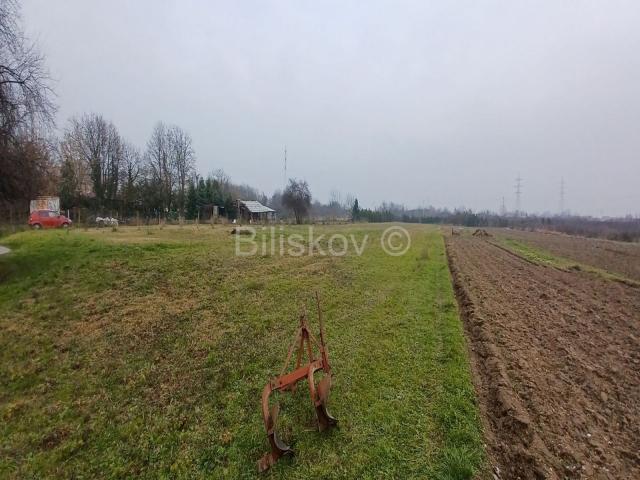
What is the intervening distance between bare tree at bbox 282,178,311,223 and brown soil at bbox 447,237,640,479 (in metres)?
37.6

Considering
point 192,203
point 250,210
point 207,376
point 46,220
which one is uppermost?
point 192,203

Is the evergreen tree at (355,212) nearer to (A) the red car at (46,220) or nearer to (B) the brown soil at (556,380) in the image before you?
(A) the red car at (46,220)

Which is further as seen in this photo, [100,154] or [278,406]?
[100,154]

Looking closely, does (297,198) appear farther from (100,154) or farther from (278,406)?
(278,406)

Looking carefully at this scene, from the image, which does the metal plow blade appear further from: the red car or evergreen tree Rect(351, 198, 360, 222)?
evergreen tree Rect(351, 198, 360, 222)

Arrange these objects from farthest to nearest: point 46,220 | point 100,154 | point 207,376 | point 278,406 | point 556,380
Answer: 1. point 100,154
2. point 46,220
3. point 207,376
4. point 556,380
5. point 278,406

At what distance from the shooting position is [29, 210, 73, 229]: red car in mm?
20922

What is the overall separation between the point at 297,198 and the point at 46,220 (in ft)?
98.8

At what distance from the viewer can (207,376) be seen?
5.07 m

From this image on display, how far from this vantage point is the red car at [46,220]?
20922 mm

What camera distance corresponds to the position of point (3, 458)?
373cm

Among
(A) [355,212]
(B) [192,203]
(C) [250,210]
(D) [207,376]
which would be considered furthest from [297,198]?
(D) [207,376]

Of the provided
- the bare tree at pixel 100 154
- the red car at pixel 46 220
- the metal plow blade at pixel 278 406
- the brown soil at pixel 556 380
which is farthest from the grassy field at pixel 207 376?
the bare tree at pixel 100 154

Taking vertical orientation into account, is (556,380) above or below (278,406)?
below
